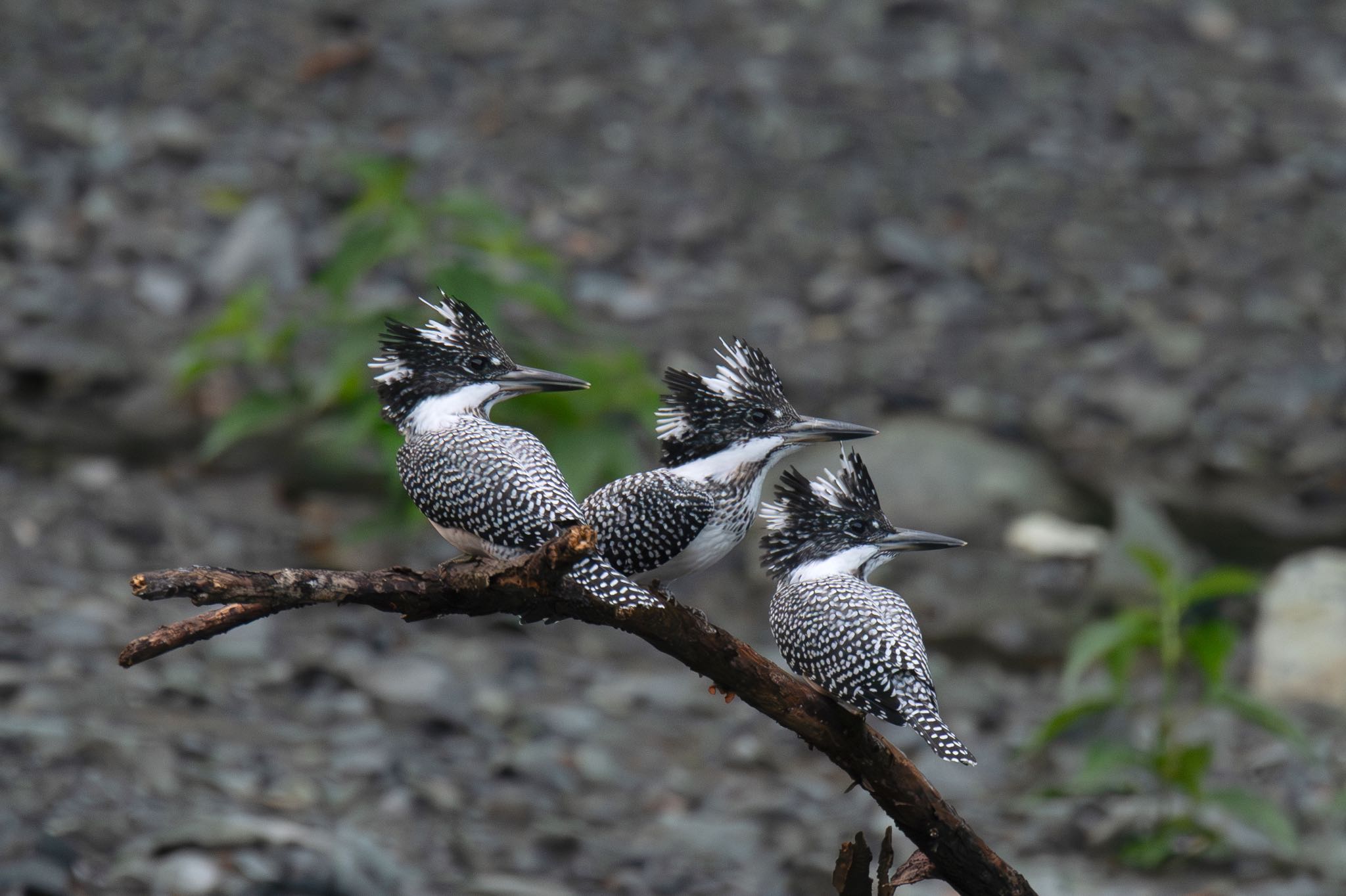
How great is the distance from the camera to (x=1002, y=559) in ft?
34.1

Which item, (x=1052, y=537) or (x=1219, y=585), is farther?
(x=1052, y=537)

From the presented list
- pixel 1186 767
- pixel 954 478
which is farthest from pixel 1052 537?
pixel 1186 767

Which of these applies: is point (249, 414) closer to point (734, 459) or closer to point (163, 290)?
point (163, 290)

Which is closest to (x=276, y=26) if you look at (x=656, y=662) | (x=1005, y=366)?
(x=1005, y=366)

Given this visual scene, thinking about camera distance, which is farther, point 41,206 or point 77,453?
point 41,206

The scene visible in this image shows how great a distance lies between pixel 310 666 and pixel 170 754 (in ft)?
4.12

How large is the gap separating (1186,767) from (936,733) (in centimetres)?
380

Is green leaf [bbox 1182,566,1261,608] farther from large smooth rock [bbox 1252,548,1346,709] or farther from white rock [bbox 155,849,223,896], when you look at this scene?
white rock [bbox 155,849,223,896]

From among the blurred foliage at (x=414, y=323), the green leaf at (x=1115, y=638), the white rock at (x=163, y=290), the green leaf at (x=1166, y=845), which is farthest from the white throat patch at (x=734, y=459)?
the white rock at (x=163, y=290)

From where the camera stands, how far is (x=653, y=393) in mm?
8305

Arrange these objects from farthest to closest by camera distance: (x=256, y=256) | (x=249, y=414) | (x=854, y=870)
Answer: (x=256, y=256) < (x=249, y=414) < (x=854, y=870)

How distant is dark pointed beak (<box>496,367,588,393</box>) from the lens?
348 cm

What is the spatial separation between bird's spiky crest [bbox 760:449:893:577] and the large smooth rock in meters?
6.17

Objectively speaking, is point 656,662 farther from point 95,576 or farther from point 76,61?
point 76,61
